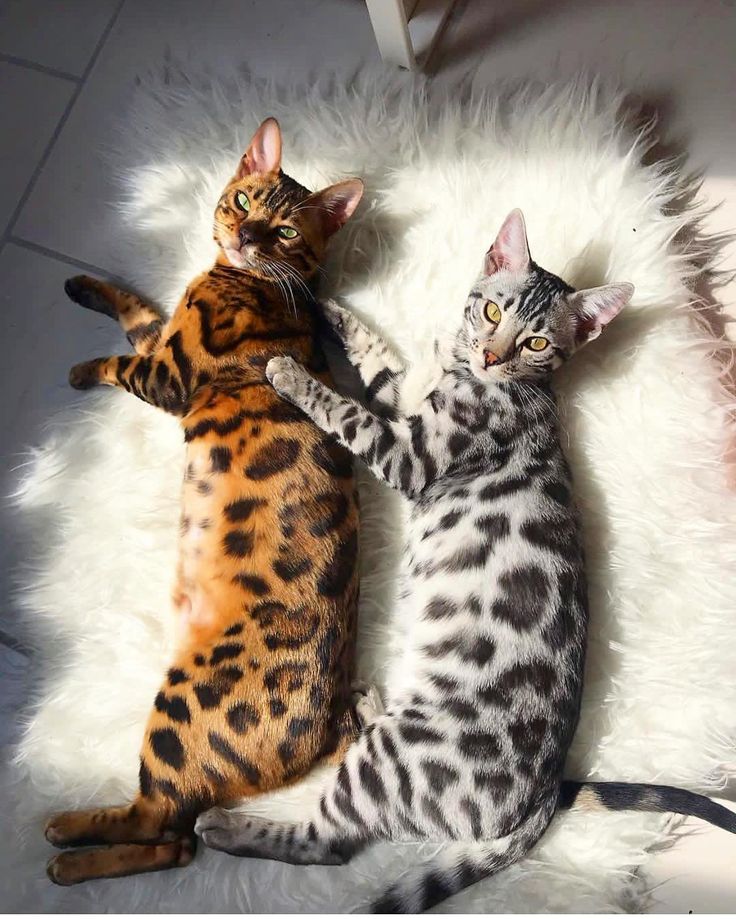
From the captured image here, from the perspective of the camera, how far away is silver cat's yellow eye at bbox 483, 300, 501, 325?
133cm

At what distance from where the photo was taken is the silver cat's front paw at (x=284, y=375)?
1361 mm

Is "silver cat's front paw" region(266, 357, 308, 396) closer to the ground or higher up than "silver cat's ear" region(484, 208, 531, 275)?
closer to the ground

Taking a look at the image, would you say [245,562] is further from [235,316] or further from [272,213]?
[272,213]

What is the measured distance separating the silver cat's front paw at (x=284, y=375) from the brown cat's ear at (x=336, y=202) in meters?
0.31

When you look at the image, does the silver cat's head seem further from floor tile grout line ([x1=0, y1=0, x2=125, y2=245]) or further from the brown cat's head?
floor tile grout line ([x1=0, y1=0, x2=125, y2=245])

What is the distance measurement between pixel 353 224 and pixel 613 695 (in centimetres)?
105

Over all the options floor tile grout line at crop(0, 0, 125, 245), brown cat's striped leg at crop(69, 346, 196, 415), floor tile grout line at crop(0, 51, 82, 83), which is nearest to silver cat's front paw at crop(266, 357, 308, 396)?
brown cat's striped leg at crop(69, 346, 196, 415)

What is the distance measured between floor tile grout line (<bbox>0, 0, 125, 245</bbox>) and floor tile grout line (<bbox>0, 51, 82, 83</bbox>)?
27 millimetres

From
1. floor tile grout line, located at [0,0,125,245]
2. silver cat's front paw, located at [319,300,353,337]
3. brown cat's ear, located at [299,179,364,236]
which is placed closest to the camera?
brown cat's ear, located at [299,179,364,236]

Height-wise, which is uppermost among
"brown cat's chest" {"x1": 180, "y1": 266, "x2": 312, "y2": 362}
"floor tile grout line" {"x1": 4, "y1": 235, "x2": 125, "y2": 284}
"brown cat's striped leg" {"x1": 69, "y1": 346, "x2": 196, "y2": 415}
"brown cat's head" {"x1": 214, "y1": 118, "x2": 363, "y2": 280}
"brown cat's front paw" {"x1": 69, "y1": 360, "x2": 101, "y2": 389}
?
"brown cat's head" {"x1": 214, "y1": 118, "x2": 363, "y2": 280}

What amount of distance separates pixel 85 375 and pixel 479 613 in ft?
3.09

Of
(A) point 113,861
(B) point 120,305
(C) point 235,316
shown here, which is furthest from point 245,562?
(B) point 120,305

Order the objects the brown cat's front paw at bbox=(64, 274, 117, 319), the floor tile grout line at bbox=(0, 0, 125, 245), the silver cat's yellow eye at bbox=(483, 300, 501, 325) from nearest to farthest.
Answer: the silver cat's yellow eye at bbox=(483, 300, 501, 325) < the brown cat's front paw at bbox=(64, 274, 117, 319) < the floor tile grout line at bbox=(0, 0, 125, 245)

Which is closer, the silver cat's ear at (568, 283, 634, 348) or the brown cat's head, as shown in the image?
the silver cat's ear at (568, 283, 634, 348)
